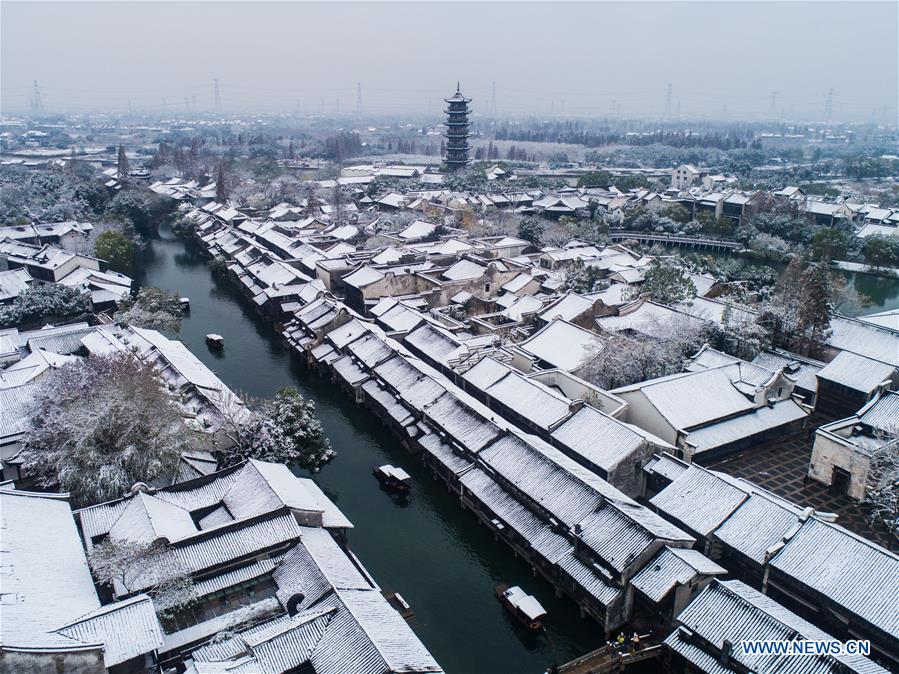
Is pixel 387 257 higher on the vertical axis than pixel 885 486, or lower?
higher

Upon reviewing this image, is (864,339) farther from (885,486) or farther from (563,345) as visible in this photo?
(563,345)

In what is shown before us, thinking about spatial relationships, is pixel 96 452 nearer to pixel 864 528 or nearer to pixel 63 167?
pixel 864 528

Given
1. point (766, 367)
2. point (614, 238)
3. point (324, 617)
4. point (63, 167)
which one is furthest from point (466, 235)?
point (63, 167)

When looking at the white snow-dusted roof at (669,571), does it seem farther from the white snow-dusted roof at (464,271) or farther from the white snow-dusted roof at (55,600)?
the white snow-dusted roof at (464,271)

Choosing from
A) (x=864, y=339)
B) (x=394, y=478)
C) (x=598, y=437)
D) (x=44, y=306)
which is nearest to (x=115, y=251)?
(x=44, y=306)

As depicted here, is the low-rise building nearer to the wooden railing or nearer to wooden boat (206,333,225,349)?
wooden boat (206,333,225,349)

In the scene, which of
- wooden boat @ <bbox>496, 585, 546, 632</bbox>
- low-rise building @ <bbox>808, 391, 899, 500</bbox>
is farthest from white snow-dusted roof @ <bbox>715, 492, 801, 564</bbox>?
wooden boat @ <bbox>496, 585, 546, 632</bbox>

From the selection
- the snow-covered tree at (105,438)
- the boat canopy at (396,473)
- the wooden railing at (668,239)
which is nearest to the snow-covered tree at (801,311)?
the boat canopy at (396,473)
